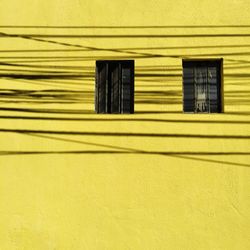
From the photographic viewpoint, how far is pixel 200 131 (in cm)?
635

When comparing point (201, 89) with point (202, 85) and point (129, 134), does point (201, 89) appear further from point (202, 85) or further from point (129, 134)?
point (129, 134)

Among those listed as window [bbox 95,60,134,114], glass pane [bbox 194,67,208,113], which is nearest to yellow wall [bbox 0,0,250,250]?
window [bbox 95,60,134,114]

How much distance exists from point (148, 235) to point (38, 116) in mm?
2283

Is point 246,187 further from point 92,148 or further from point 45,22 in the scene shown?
point 45,22

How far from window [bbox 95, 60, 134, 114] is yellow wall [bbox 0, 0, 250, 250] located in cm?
18

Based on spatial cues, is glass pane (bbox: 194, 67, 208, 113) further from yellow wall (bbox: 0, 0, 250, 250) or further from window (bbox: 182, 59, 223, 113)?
yellow wall (bbox: 0, 0, 250, 250)

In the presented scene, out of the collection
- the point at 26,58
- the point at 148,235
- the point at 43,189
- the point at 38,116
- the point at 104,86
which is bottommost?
the point at 148,235

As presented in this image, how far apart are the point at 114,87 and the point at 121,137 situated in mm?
820

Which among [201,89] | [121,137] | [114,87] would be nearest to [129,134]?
[121,137]

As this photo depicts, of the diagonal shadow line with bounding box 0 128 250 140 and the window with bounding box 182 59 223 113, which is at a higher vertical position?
the window with bounding box 182 59 223 113

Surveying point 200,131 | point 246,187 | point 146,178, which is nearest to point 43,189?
point 146,178

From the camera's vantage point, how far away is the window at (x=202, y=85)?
6.61 metres

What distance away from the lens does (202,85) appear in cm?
669

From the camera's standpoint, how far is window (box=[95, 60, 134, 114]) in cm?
665
